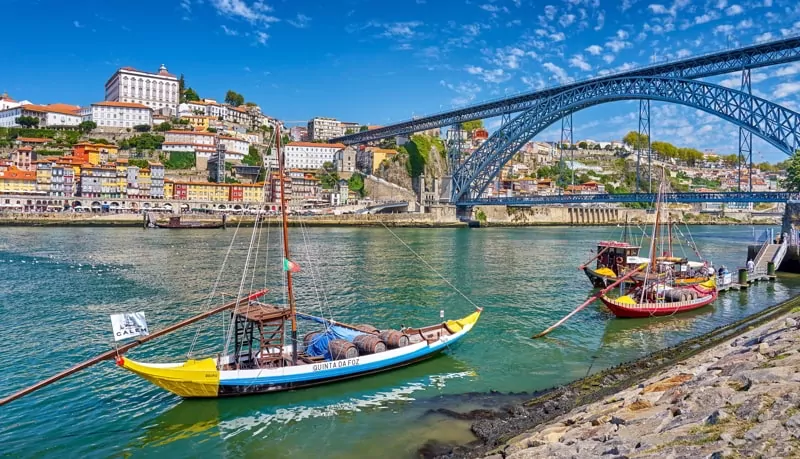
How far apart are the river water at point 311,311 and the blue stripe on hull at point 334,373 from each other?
0.21 meters

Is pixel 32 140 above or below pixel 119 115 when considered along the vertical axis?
below

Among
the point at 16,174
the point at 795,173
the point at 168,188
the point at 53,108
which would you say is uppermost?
the point at 53,108

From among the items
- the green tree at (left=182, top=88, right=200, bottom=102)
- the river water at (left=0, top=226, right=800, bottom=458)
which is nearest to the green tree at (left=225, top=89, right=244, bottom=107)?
the green tree at (left=182, top=88, right=200, bottom=102)

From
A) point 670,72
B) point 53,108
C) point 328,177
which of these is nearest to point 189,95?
point 53,108

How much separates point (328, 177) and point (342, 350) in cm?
7475

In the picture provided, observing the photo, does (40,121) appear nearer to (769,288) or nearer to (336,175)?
(336,175)

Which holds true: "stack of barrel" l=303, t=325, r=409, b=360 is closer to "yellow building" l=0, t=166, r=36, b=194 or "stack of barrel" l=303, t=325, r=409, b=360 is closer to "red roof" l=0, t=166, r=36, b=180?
"yellow building" l=0, t=166, r=36, b=194

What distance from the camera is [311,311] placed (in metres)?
16.6

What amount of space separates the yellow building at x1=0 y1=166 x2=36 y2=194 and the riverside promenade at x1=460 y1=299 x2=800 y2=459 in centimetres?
7222

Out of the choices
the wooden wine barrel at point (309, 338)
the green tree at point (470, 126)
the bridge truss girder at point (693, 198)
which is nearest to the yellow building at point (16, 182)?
the bridge truss girder at point (693, 198)

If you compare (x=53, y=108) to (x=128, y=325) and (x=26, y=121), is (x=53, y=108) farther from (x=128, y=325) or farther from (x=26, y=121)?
(x=128, y=325)

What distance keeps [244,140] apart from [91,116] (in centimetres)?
2434

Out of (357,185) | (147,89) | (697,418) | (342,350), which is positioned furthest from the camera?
(147,89)

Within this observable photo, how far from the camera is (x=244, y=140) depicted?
8669 cm
